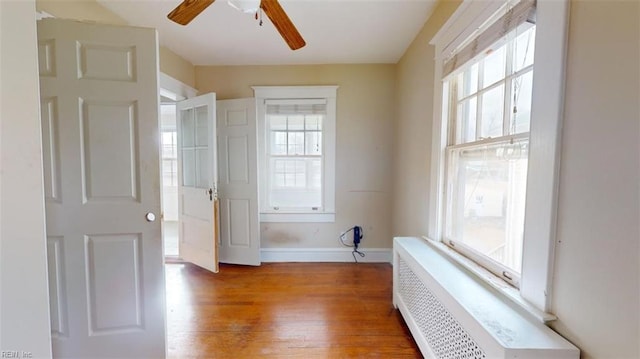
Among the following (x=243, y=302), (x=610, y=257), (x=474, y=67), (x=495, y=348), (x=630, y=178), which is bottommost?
(x=243, y=302)

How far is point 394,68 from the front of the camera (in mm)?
3078

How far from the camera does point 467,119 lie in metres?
1.72

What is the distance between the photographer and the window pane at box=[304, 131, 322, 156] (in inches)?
126

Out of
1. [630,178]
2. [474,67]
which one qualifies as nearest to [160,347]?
[630,178]

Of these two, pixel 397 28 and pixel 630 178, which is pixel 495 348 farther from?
pixel 397 28

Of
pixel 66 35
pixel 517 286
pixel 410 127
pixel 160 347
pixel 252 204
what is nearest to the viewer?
pixel 517 286

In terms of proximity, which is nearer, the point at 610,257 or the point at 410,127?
the point at 610,257

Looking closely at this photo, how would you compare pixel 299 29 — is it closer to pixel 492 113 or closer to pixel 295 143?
pixel 295 143

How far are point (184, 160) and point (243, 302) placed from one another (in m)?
1.82

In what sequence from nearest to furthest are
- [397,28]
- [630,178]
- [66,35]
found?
[630,178] → [66,35] → [397,28]

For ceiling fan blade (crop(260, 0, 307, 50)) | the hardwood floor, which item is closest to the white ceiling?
ceiling fan blade (crop(260, 0, 307, 50))

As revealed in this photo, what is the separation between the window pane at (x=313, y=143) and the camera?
3.20 m

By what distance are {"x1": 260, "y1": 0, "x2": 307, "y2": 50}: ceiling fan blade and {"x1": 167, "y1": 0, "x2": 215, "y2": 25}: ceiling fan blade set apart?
0.87 ft

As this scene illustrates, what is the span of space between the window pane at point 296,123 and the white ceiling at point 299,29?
25.2 inches
